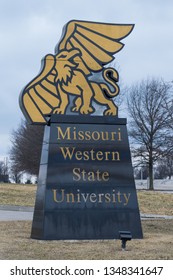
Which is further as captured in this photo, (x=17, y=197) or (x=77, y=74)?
(x=17, y=197)

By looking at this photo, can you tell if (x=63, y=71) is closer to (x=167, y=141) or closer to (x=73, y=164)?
(x=73, y=164)

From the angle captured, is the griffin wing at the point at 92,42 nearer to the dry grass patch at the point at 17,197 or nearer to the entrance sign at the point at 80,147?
the entrance sign at the point at 80,147

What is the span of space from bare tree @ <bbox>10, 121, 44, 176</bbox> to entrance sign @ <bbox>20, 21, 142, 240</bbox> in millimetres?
28799

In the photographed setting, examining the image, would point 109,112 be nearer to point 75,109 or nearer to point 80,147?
point 75,109

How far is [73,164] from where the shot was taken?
1335cm

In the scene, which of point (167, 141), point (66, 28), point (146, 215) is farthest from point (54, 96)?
point (167, 141)

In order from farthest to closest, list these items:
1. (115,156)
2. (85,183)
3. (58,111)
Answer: (58,111) → (115,156) → (85,183)

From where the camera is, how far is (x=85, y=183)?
43.8 ft

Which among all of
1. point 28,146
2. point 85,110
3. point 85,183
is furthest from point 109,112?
point 28,146

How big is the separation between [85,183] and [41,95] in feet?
8.10

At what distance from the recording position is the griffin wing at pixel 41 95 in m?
13.7

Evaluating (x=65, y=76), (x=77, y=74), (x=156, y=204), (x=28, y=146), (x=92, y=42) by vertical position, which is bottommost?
(x=156, y=204)

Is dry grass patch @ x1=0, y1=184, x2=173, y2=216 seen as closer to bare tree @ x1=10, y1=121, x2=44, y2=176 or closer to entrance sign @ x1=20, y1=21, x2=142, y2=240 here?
entrance sign @ x1=20, y1=21, x2=142, y2=240

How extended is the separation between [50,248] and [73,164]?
259 centimetres
